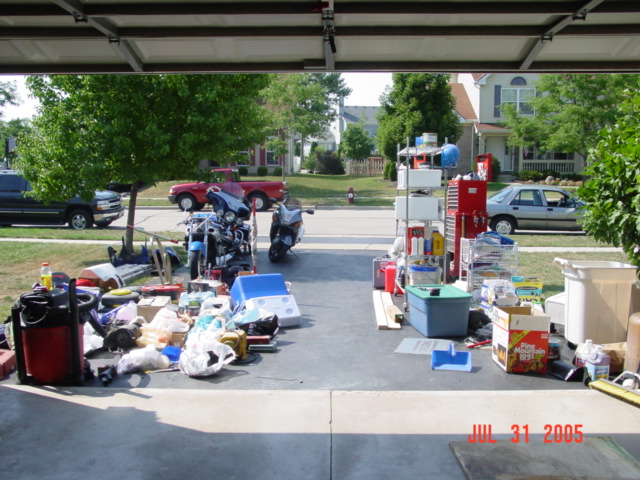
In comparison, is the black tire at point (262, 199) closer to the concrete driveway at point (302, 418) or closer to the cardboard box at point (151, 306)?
the cardboard box at point (151, 306)

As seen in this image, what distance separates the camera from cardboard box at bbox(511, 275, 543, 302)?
27.1 feet

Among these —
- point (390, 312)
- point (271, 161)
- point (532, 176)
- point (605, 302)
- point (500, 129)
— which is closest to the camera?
point (605, 302)

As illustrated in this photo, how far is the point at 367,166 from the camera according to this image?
4506cm

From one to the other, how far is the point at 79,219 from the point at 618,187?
16851 millimetres

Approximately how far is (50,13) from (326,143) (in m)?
65.7

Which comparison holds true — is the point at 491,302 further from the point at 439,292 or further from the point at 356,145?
the point at 356,145

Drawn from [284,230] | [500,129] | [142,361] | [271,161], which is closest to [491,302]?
[142,361]

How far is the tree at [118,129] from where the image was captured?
12258 millimetres

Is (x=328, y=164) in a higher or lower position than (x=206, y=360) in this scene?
higher

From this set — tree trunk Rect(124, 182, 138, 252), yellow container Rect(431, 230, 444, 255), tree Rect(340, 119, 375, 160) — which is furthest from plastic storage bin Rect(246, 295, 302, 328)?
tree Rect(340, 119, 375, 160)

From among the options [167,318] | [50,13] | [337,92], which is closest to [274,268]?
[167,318]

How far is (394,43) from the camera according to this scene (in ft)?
16.8

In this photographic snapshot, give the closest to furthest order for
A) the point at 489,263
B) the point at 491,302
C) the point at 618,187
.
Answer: the point at 618,187
the point at 491,302
the point at 489,263

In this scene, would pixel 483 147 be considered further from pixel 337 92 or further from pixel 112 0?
pixel 112 0
